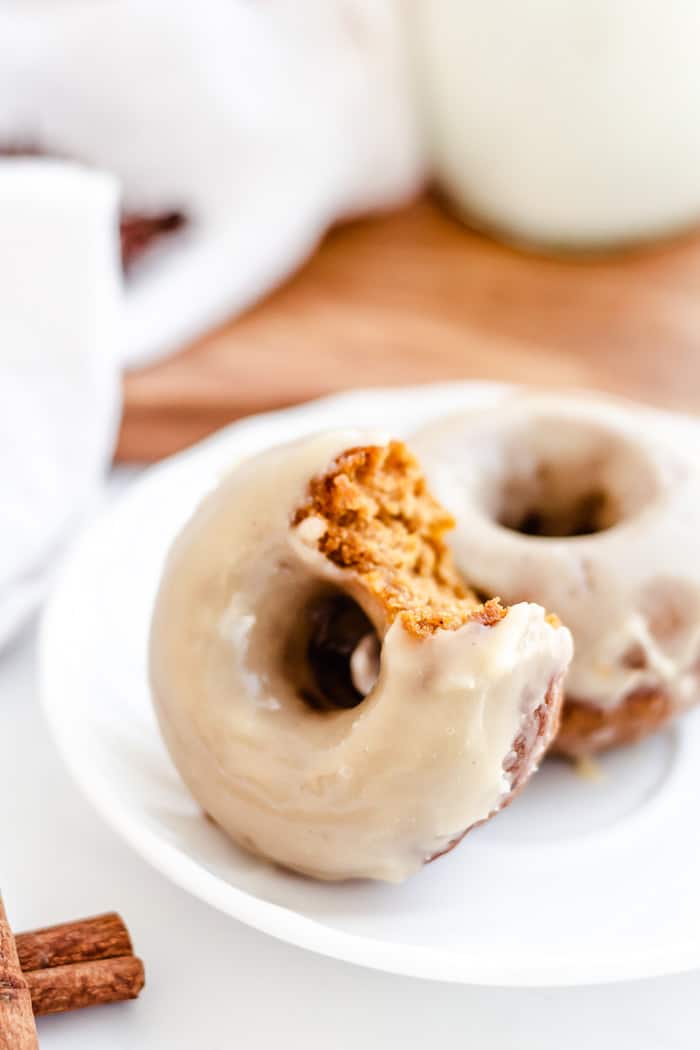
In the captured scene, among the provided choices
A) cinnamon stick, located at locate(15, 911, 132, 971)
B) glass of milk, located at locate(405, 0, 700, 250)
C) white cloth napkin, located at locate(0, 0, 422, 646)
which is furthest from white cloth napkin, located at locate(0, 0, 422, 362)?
cinnamon stick, located at locate(15, 911, 132, 971)

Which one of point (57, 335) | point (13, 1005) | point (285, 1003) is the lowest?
point (285, 1003)

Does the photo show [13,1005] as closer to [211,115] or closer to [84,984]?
[84,984]

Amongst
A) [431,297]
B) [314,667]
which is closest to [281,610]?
[314,667]

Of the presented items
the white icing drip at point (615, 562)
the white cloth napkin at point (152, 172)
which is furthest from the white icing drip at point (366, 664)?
the white cloth napkin at point (152, 172)

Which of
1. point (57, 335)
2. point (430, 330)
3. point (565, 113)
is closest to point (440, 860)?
point (57, 335)

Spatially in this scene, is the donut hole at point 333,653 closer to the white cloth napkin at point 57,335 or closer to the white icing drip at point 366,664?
the white icing drip at point 366,664
